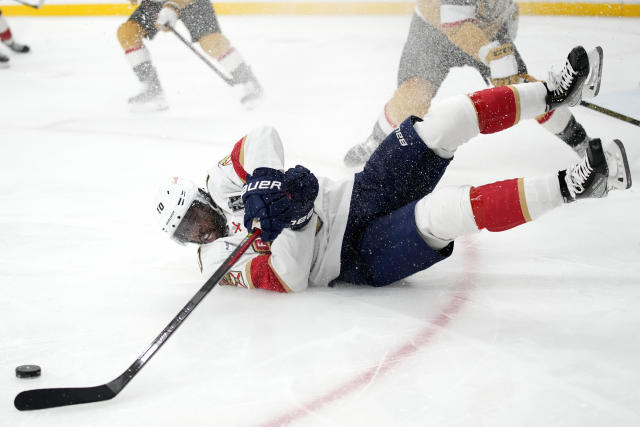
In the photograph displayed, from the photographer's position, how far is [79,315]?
1.88 m

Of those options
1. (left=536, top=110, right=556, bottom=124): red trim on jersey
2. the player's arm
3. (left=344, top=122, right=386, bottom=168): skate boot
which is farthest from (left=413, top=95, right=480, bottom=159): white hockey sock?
(left=344, top=122, right=386, bottom=168): skate boot

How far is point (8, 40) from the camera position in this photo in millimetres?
6008

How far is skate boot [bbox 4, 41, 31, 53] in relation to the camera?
6.05 m

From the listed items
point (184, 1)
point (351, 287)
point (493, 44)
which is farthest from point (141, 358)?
point (184, 1)

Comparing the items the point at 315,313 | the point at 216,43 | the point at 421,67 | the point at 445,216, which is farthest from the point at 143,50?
the point at 445,216

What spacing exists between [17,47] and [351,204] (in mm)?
5168

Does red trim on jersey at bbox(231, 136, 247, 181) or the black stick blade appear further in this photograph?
red trim on jersey at bbox(231, 136, 247, 181)

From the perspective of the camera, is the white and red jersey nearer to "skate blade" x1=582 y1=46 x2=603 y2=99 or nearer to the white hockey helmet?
the white hockey helmet

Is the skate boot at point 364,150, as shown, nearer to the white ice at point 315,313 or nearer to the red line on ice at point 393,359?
the white ice at point 315,313

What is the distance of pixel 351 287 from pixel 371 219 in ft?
0.64

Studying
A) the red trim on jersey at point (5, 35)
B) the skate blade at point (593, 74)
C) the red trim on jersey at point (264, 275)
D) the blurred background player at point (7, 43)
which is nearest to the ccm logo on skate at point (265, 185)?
the red trim on jersey at point (264, 275)

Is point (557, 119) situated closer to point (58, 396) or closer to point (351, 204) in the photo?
point (351, 204)

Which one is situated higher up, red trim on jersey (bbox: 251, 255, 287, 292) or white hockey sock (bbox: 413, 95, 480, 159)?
white hockey sock (bbox: 413, 95, 480, 159)

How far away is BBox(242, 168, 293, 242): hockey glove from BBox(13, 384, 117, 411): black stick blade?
50 centimetres
